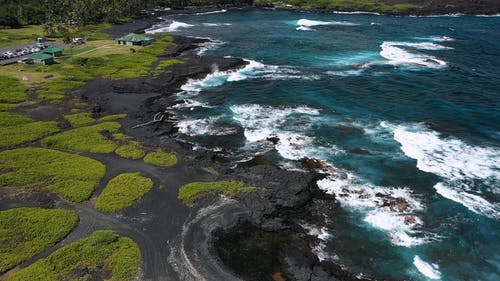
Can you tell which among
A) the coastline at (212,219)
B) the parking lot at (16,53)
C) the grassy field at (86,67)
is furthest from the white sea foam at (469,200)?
the parking lot at (16,53)

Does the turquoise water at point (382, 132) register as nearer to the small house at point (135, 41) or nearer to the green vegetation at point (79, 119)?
the green vegetation at point (79, 119)

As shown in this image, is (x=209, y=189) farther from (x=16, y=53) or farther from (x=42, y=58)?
(x=16, y=53)

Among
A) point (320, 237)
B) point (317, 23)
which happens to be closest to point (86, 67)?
point (320, 237)

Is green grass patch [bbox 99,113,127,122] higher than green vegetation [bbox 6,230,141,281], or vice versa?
green grass patch [bbox 99,113,127,122]

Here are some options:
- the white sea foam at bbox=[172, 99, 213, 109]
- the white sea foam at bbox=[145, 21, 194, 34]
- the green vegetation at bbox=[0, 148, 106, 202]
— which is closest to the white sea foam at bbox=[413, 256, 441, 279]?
the green vegetation at bbox=[0, 148, 106, 202]

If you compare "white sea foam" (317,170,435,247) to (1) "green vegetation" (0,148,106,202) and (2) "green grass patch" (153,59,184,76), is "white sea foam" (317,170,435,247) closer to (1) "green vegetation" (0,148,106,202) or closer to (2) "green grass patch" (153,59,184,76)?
(1) "green vegetation" (0,148,106,202)
